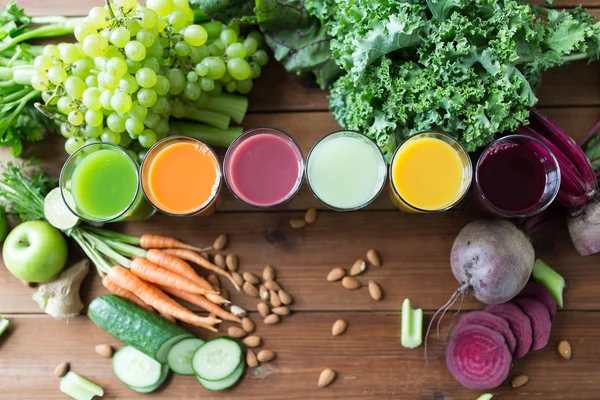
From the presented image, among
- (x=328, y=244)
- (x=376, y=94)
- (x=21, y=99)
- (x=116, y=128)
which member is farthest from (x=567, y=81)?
(x=21, y=99)

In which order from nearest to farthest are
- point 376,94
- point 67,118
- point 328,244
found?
point 376,94 < point 67,118 < point 328,244

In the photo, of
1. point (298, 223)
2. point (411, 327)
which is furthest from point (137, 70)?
point (411, 327)

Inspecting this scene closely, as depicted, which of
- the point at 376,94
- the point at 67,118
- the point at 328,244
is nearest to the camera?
the point at 376,94

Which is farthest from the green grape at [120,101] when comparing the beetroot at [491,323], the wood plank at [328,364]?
the beetroot at [491,323]

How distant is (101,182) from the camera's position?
4.69 feet

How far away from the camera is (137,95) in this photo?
1356 mm

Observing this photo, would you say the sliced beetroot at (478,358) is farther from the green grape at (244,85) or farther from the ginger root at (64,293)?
the ginger root at (64,293)

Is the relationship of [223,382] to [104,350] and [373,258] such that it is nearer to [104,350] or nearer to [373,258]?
[104,350]

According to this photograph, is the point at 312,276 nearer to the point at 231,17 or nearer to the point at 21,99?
the point at 231,17

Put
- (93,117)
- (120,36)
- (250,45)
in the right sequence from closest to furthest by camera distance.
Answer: (120,36), (93,117), (250,45)

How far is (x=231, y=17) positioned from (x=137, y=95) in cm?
36

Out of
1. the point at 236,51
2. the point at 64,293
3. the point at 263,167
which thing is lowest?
the point at 64,293

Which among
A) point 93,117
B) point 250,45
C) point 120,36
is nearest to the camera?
point 120,36

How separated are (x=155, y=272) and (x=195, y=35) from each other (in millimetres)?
700
